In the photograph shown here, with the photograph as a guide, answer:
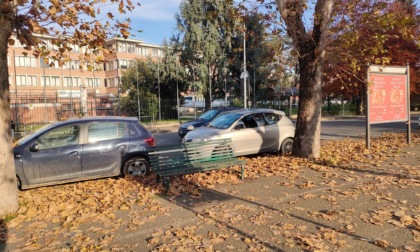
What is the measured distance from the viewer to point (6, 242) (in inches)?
189

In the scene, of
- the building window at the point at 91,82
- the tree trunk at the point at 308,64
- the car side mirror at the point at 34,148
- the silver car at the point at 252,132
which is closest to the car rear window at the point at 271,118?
the silver car at the point at 252,132

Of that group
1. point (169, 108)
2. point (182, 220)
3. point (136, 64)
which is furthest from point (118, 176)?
point (136, 64)

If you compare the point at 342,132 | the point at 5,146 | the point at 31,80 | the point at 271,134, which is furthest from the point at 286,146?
the point at 31,80

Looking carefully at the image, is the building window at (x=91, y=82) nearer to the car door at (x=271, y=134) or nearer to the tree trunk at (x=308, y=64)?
the car door at (x=271, y=134)

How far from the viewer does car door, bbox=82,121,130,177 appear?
7.92 m

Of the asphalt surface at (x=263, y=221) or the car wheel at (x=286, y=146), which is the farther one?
the car wheel at (x=286, y=146)

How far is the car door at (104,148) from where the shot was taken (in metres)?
7.92

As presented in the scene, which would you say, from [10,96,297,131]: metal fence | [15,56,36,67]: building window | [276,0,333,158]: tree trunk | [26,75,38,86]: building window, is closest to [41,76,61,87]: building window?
[26,75,38,86]: building window

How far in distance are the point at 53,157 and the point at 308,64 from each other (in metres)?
Result: 6.58

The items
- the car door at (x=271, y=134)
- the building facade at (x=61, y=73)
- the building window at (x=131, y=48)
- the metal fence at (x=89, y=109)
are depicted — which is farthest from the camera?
the building window at (x=131, y=48)

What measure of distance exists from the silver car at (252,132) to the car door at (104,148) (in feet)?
9.24

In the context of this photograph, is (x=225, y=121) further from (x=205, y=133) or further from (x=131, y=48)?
(x=131, y=48)

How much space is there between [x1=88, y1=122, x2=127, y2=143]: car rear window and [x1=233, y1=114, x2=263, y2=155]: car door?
3.41m

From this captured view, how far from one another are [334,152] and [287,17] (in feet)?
13.6
